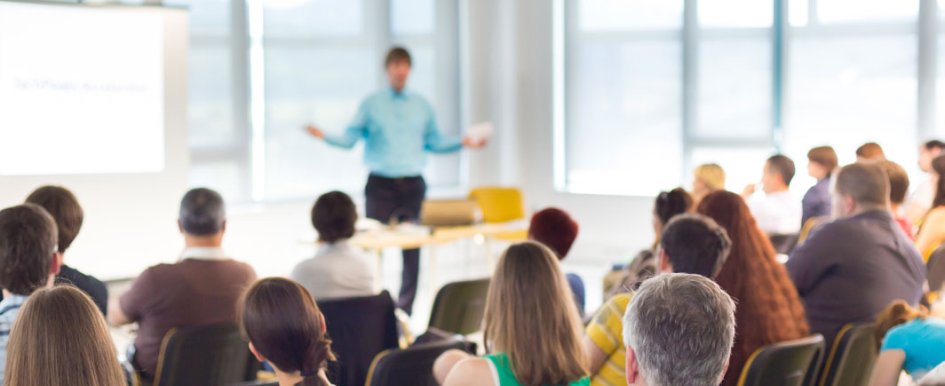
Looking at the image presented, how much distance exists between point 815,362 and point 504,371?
48.2 inches

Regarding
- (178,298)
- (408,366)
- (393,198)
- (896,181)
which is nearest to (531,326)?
(408,366)

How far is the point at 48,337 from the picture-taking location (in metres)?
2.04

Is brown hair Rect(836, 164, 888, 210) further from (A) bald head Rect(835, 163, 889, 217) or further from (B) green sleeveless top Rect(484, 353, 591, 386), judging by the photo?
(B) green sleeveless top Rect(484, 353, 591, 386)

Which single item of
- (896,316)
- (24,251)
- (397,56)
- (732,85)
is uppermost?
(397,56)

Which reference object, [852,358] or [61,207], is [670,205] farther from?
[61,207]

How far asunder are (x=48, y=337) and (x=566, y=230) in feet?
8.67

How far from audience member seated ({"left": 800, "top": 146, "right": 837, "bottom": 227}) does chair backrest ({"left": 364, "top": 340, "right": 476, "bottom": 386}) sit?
4.12 metres

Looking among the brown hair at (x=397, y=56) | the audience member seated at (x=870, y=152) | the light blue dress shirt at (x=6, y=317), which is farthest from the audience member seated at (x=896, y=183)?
the brown hair at (x=397, y=56)

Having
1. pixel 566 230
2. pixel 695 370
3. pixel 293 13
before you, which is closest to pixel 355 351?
pixel 566 230

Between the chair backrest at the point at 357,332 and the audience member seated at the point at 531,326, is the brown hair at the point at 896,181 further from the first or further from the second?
the audience member seated at the point at 531,326

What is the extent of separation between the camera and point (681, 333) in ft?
5.98

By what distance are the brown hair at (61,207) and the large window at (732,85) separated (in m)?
6.95

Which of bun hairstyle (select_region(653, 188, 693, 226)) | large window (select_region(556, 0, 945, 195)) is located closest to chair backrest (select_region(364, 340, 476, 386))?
bun hairstyle (select_region(653, 188, 693, 226))

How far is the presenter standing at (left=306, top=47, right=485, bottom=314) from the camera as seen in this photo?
8.00 metres
